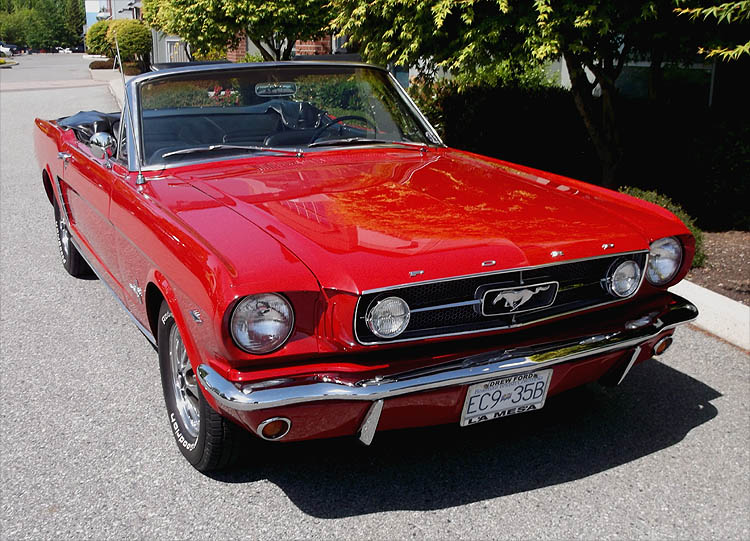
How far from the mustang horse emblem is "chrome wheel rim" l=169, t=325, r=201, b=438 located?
49.9 inches

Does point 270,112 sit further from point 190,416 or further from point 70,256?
point 70,256

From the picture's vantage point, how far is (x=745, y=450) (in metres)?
3.65

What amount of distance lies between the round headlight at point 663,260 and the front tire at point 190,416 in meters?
1.79

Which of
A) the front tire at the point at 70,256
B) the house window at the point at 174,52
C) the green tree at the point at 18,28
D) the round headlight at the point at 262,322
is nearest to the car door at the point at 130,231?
the round headlight at the point at 262,322

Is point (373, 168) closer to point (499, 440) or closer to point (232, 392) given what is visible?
point (499, 440)

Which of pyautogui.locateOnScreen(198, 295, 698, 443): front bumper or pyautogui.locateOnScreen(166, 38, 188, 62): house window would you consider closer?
pyautogui.locateOnScreen(198, 295, 698, 443): front bumper

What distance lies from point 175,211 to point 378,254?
0.96m

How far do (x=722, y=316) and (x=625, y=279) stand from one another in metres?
2.00

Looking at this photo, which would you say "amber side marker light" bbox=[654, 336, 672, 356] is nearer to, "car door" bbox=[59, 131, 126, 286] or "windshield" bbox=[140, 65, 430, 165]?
"windshield" bbox=[140, 65, 430, 165]

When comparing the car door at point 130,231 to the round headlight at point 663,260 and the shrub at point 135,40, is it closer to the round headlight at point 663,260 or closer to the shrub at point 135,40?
the round headlight at point 663,260

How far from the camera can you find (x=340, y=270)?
279 cm

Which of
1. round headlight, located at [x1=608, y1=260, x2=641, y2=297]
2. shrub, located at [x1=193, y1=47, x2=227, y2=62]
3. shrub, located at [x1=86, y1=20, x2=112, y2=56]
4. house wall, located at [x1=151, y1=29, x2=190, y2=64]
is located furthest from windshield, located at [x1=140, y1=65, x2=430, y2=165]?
shrub, located at [x1=86, y1=20, x2=112, y2=56]

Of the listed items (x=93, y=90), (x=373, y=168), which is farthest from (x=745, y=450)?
(x=93, y=90)

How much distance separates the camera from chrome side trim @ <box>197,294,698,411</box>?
2723 mm
